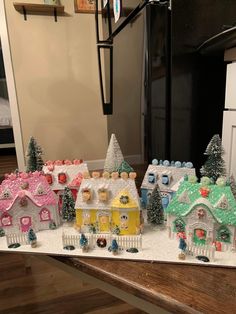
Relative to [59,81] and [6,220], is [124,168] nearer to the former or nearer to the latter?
[6,220]

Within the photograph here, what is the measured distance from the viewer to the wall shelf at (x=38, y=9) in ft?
6.82

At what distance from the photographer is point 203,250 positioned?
24.0 inches

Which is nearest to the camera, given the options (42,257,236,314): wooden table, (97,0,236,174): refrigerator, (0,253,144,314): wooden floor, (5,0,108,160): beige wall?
(42,257,236,314): wooden table

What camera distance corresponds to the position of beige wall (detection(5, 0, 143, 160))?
222cm

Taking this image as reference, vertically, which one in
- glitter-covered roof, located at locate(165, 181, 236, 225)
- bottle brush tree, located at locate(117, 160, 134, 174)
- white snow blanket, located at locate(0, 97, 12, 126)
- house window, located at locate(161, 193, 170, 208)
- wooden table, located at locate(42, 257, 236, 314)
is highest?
white snow blanket, located at locate(0, 97, 12, 126)

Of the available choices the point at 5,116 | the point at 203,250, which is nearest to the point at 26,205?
the point at 203,250

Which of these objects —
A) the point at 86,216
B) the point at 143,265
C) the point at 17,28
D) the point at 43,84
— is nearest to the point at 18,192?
the point at 86,216

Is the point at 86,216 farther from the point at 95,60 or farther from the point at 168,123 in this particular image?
the point at 95,60

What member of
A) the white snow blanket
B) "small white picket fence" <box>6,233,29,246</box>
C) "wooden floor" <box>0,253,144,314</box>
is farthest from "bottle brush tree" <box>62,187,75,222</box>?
the white snow blanket

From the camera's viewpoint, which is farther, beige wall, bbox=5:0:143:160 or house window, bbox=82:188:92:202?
beige wall, bbox=5:0:143:160

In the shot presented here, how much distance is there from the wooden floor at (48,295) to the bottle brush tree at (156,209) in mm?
649

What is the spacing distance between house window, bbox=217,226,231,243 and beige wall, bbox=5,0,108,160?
2010 mm

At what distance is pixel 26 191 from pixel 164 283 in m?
0.45

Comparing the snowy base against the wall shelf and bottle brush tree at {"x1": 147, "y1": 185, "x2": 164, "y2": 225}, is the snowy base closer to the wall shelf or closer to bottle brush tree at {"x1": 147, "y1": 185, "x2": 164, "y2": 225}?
bottle brush tree at {"x1": 147, "y1": 185, "x2": 164, "y2": 225}
